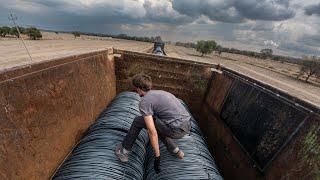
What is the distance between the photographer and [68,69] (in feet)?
A: 14.3

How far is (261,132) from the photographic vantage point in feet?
13.1

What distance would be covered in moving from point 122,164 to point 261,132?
173 centimetres

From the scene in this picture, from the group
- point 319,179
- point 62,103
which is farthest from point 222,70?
point 319,179

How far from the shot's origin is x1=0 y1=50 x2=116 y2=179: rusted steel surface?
9.06 feet

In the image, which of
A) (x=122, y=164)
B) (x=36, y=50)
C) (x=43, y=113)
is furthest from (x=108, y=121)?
(x=36, y=50)

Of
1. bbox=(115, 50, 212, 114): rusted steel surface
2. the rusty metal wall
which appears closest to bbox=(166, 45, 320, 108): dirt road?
the rusty metal wall

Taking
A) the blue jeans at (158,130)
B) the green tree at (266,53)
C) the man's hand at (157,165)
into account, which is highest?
the blue jeans at (158,130)

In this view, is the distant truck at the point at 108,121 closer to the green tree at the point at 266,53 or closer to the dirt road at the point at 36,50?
the dirt road at the point at 36,50

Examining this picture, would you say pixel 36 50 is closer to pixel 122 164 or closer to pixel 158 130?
pixel 158 130

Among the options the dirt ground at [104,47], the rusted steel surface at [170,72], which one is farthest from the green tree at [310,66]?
the rusted steel surface at [170,72]

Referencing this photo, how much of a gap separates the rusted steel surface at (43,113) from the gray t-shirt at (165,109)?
104cm

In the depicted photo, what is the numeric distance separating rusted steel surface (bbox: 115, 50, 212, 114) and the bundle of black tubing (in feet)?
6.42

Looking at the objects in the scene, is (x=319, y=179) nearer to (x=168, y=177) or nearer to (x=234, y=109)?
(x=168, y=177)

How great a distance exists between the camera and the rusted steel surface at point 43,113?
9.06 feet
